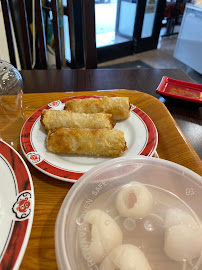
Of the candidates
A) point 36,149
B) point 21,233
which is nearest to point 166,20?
point 36,149

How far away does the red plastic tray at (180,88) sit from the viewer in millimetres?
995

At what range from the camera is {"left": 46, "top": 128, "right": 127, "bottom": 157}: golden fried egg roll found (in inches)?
26.0

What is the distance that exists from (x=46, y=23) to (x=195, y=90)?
202 centimetres

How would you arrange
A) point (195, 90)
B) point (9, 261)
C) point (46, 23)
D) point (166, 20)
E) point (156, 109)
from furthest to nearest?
point (166, 20) → point (46, 23) → point (195, 90) → point (156, 109) → point (9, 261)

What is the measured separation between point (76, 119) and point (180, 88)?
58 cm

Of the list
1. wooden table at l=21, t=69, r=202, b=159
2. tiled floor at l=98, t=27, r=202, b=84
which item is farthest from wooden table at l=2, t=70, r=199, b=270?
tiled floor at l=98, t=27, r=202, b=84

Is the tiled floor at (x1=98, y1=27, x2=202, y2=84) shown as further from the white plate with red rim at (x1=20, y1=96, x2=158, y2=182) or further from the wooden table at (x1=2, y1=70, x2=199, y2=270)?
the white plate with red rim at (x1=20, y1=96, x2=158, y2=182)

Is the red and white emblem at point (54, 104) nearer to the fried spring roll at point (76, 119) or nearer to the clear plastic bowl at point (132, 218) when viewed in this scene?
the fried spring roll at point (76, 119)

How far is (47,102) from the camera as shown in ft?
3.02

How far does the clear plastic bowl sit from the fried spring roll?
0.29 metres

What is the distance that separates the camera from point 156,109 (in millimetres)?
877

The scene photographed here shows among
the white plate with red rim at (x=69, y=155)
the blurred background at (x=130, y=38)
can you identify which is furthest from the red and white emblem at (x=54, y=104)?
the blurred background at (x=130, y=38)

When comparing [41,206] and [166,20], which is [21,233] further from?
[166,20]

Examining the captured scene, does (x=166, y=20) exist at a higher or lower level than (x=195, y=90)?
lower
